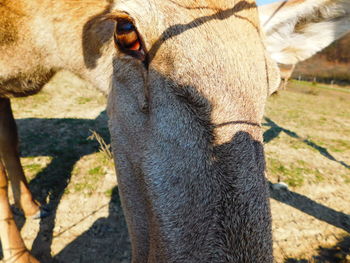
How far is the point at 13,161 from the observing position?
3.79 meters

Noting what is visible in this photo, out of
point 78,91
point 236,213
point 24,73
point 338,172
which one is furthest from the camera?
point 78,91

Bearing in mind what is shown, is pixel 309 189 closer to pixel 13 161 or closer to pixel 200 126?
pixel 200 126

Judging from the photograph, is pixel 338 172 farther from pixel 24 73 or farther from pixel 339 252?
pixel 24 73

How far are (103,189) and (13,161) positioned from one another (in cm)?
148

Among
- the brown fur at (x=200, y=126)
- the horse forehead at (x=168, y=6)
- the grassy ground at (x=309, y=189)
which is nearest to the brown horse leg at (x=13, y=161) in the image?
the brown fur at (x=200, y=126)

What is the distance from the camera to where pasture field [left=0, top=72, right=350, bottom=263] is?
343 centimetres

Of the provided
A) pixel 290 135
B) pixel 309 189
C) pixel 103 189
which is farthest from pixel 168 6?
pixel 290 135

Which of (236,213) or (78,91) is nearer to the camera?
(236,213)

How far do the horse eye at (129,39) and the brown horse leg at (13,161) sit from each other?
3.04 meters

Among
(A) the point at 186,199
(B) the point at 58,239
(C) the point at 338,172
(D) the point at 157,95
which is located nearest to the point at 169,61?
(D) the point at 157,95

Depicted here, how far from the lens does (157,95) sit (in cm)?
139

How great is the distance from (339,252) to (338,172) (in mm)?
3157

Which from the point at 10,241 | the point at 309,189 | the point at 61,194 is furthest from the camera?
the point at 309,189

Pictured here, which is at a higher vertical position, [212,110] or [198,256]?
[212,110]
